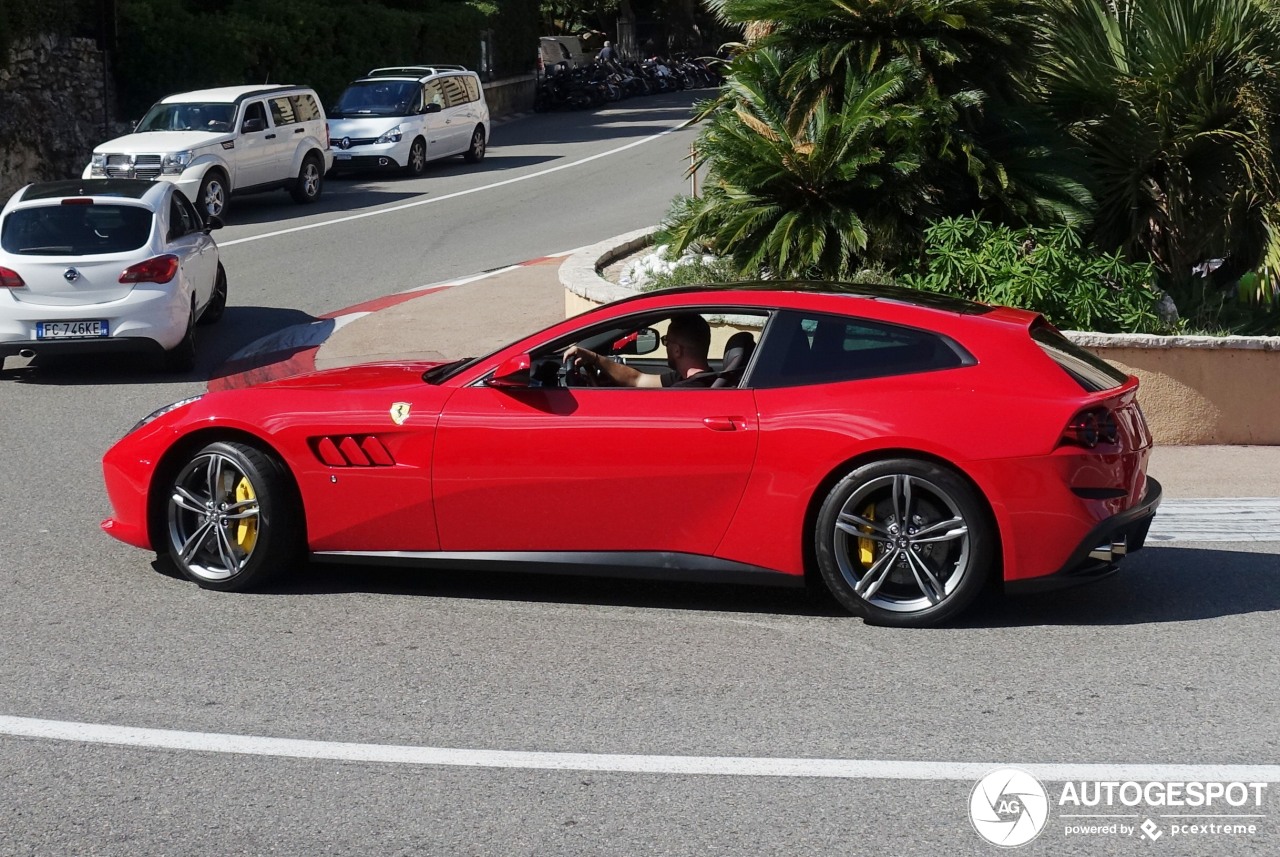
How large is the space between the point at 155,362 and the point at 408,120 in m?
16.3

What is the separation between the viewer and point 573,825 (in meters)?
4.58

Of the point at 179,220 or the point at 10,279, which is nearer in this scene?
the point at 10,279

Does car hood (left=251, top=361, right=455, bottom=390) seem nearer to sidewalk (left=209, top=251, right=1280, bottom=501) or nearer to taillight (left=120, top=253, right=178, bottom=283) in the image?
sidewalk (left=209, top=251, right=1280, bottom=501)

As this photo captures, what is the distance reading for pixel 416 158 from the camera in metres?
29.2

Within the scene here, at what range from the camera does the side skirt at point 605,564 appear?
21.3 ft

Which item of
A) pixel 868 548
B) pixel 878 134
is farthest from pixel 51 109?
pixel 868 548

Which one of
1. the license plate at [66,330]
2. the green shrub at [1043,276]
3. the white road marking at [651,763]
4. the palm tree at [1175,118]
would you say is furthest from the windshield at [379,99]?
the white road marking at [651,763]

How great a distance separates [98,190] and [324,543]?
7743mm

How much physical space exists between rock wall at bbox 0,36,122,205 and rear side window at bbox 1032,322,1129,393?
71.4 ft

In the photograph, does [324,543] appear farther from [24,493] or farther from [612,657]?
[24,493]

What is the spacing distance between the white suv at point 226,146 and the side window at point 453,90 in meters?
4.55

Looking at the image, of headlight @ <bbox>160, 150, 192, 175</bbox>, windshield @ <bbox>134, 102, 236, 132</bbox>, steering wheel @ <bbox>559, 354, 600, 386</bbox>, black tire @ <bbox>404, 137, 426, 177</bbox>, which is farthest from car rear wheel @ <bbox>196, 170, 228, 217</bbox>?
steering wheel @ <bbox>559, 354, 600, 386</bbox>

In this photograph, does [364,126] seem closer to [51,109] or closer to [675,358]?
[51,109]

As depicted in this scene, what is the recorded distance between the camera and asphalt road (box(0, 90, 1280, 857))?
460 centimetres
